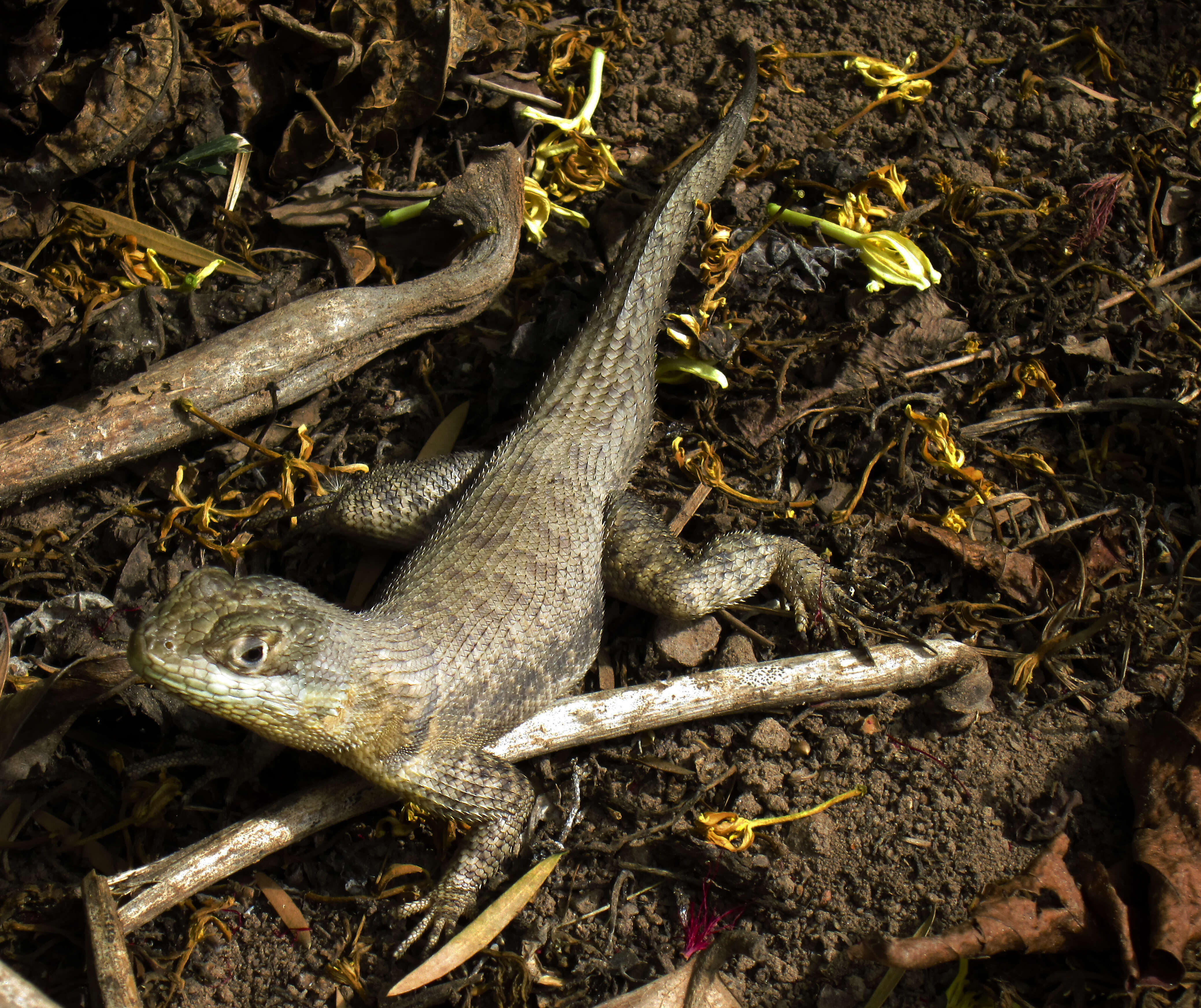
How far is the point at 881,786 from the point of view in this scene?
3.63 m

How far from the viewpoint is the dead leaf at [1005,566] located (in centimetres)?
410

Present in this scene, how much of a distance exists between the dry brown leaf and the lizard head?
74 centimetres

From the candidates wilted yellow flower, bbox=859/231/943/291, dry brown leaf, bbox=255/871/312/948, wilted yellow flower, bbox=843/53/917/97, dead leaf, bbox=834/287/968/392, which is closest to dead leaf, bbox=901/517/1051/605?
dead leaf, bbox=834/287/968/392

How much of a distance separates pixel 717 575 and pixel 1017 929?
176cm

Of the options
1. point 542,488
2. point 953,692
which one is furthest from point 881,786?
point 542,488

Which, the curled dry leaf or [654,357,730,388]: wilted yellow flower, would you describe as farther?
[654,357,730,388]: wilted yellow flower

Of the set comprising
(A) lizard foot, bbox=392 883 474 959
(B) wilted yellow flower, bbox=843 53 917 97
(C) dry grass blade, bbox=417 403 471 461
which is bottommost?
(A) lizard foot, bbox=392 883 474 959

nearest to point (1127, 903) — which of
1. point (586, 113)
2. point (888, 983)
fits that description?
point (888, 983)

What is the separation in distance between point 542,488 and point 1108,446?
9.64 feet

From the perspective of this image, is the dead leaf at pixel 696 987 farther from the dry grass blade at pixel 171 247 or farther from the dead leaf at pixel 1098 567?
the dry grass blade at pixel 171 247

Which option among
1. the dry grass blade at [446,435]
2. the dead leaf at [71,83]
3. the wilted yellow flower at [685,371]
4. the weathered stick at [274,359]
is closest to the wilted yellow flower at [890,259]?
the wilted yellow flower at [685,371]

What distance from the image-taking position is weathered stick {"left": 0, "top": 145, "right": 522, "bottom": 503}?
3975 millimetres

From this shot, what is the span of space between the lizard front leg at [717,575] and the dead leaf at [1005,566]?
1.65 feet

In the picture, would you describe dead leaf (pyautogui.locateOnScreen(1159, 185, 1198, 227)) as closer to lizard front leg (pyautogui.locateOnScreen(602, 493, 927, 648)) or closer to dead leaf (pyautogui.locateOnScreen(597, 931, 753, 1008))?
lizard front leg (pyautogui.locateOnScreen(602, 493, 927, 648))
